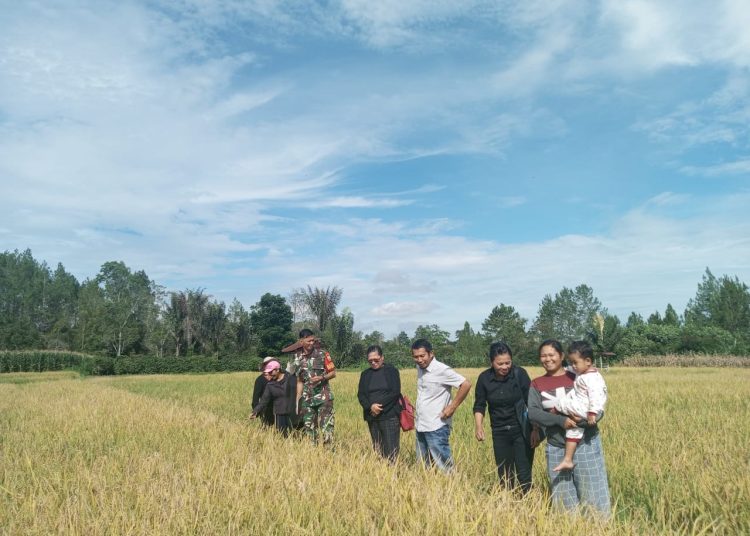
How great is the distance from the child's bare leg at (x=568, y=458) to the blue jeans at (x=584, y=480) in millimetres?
78

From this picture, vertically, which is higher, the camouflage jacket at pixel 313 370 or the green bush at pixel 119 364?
the camouflage jacket at pixel 313 370

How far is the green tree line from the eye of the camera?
45.0m

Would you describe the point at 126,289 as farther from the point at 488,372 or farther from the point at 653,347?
the point at 488,372

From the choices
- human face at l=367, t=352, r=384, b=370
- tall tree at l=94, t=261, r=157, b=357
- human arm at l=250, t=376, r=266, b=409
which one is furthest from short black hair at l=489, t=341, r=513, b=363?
tall tree at l=94, t=261, r=157, b=357

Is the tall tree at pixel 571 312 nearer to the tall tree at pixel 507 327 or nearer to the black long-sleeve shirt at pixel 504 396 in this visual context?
the tall tree at pixel 507 327

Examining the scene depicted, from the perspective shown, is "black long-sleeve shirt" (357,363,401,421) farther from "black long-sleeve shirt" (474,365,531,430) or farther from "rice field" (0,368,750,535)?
"black long-sleeve shirt" (474,365,531,430)

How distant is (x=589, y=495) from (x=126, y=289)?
88.1 m

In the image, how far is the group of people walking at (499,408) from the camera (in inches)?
157

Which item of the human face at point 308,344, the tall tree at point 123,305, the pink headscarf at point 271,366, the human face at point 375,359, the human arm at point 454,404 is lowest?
the human arm at point 454,404

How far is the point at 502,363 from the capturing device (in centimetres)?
489

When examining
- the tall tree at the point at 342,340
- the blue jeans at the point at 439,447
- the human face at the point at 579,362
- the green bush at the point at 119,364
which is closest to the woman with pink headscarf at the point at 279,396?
the blue jeans at the point at 439,447

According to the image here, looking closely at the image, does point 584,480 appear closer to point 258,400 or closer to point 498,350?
point 498,350

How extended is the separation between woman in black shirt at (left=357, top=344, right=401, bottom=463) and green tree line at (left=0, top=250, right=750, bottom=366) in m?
32.5

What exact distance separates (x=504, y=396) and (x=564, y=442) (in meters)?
0.82
